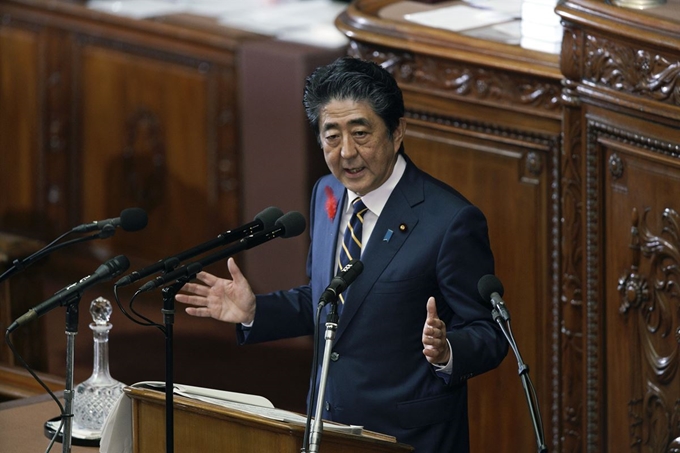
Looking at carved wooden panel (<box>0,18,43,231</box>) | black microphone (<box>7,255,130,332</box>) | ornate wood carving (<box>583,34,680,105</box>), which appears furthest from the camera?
carved wooden panel (<box>0,18,43,231</box>)

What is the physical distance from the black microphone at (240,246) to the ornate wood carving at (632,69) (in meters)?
1.27

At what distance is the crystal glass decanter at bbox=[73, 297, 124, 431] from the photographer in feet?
12.3

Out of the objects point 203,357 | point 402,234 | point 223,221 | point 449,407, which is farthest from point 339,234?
point 223,221

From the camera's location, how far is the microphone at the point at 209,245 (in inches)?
116

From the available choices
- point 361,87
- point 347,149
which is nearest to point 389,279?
point 347,149

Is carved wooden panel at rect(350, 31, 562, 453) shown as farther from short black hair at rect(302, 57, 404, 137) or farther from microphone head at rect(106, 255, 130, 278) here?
microphone head at rect(106, 255, 130, 278)

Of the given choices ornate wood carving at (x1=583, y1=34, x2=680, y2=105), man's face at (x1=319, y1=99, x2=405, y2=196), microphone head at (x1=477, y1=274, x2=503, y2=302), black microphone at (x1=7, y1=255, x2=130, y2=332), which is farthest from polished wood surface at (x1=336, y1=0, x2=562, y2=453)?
black microphone at (x1=7, y1=255, x2=130, y2=332)

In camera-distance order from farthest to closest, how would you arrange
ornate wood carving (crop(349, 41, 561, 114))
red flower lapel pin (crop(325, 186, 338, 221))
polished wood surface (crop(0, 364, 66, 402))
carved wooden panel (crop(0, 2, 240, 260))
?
carved wooden panel (crop(0, 2, 240, 260)) < polished wood surface (crop(0, 364, 66, 402)) < ornate wood carving (crop(349, 41, 561, 114)) < red flower lapel pin (crop(325, 186, 338, 221))

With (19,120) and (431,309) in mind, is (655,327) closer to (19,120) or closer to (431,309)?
(431,309)

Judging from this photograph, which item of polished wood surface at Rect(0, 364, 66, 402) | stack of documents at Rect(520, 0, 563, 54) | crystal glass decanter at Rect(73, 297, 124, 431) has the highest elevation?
stack of documents at Rect(520, 0, 563, 54)

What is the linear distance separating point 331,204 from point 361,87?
1.20 feet

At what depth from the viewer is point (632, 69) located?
405 cm

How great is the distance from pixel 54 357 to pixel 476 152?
8.99 ft

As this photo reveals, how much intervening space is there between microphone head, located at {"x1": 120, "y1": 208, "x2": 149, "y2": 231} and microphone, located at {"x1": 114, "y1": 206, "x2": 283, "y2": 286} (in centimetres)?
33
